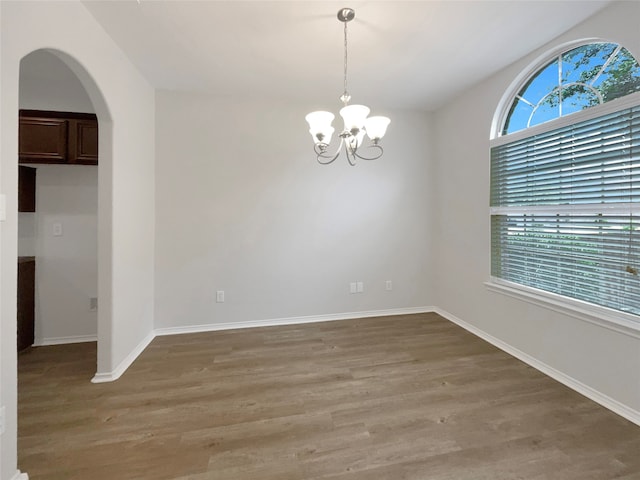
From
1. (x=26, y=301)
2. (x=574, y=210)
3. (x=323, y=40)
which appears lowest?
(x=26, y=301)

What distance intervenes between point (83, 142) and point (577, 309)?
4585 millimetres

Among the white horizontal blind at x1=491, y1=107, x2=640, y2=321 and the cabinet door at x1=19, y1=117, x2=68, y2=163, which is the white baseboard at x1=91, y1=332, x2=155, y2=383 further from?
the white horizontal blind at x1=491, y1=107, x2=640, y2=321

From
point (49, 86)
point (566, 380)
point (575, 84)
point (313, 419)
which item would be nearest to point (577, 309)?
point (566, 380)

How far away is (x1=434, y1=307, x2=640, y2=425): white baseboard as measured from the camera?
189 centimetres

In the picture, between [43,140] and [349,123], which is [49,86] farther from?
[349,123]

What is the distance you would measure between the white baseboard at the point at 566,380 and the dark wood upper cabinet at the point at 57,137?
4.43 meters

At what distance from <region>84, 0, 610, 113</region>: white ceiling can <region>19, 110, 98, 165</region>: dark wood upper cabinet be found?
82 centimetres

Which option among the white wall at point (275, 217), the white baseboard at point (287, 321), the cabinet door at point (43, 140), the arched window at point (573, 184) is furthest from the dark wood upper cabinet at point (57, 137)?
the arched window at point (573, 184)

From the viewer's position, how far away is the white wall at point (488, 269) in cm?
194

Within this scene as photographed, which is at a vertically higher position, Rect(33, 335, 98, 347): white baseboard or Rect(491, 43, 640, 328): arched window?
Rect(491, 43, 640, 328): arched window

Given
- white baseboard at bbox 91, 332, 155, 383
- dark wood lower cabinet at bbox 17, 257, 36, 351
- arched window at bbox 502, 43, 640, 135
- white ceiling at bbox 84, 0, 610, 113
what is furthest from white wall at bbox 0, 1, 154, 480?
arched window at bbox 502, 43, 640, 135

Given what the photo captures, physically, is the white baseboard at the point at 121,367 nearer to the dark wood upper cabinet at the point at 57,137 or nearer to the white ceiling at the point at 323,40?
the dark wood upper cabinet at the point at 57,137

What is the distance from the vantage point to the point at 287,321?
11.8 ft

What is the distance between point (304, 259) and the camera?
3.62m
